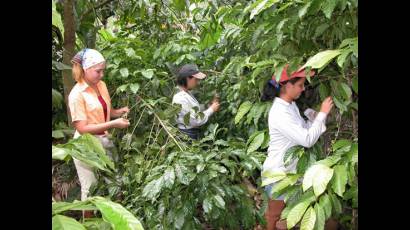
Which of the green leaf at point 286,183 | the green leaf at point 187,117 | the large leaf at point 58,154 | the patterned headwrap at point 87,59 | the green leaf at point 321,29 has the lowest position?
the green leaf at point 187,117

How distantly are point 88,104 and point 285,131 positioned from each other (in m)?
1.31

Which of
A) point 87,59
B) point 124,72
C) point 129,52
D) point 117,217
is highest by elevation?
point 117,217

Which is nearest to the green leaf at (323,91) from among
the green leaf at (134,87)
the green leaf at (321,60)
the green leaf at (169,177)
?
the green leaf at (321,60)

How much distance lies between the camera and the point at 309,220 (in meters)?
1.65

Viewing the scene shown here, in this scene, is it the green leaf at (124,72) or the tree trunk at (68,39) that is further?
the green leaf at (124,72)

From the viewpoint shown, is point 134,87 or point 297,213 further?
point 134,87

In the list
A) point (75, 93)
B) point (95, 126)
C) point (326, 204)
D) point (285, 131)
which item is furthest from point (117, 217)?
point (75, 93)

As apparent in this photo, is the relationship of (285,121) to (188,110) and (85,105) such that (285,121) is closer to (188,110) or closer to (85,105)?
Result: (85,105)

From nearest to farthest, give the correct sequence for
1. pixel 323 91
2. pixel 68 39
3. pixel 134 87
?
pixel 323 91, pixel 68 39, pixel 134 87

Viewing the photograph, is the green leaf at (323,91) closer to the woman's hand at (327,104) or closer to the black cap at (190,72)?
the woman's hand at (327,104)

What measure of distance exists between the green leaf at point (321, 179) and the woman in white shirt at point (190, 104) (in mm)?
2195

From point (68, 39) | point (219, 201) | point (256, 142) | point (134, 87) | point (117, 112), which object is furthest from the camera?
point (134, 87)

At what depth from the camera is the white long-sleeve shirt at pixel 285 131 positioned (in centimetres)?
232
